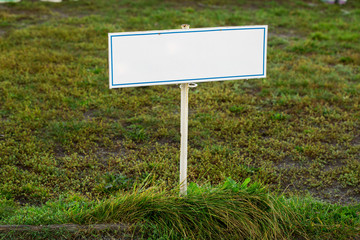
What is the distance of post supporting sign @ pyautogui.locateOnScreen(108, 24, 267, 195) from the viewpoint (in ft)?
11.0

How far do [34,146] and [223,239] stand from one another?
9.78 feet

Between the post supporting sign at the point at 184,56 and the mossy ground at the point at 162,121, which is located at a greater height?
the post supporting sign at the point at 184,56

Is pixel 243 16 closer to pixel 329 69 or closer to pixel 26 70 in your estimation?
pixel 329 69

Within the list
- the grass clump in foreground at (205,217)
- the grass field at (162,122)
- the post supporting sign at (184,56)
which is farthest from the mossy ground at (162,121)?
Result: the post supporting sign at (184,56)

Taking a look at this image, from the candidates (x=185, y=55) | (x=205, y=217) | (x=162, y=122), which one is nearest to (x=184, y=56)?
(x=185, y=55)

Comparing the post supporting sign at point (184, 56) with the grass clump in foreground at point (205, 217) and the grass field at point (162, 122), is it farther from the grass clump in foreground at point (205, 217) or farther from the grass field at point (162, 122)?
the grass field at point (162, 122)

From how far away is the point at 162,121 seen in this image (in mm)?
6316

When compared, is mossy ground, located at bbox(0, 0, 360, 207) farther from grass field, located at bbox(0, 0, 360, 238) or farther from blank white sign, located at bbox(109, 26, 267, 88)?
blank white sign, located at bbox(109, 26, 267, 88)

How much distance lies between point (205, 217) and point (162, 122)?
117 inches

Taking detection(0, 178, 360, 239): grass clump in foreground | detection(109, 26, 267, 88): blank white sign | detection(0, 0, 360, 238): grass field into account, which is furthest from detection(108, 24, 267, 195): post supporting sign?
detection(0, 0, 360, 238): grass field

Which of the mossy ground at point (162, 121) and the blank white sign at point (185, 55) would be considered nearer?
the blank white sign at point (185, 55)

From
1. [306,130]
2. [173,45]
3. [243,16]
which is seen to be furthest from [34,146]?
[243,16]

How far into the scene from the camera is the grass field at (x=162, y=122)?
4.81 meters

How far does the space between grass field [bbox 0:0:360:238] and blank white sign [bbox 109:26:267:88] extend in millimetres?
1252
